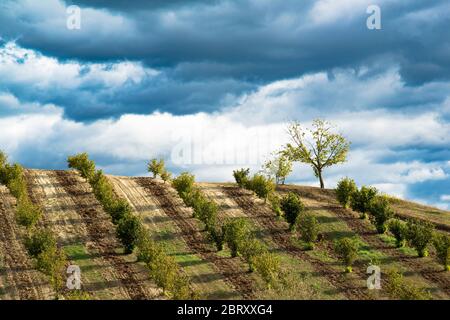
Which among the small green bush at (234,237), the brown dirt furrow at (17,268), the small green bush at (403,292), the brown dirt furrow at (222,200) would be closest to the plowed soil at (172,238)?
the small green bush at (234,237)

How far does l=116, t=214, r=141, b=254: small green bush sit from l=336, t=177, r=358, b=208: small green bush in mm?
26053

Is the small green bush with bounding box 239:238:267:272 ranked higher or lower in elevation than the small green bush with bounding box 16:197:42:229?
lower

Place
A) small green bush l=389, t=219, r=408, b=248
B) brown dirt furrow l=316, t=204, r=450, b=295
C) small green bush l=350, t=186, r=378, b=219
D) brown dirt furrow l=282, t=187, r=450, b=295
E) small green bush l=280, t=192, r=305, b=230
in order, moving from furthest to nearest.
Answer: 1. small green bush l=350, t=186, r=378, b=219
2. small green bush l=280, t=192, r=305, b=230
3. small green bush l=389, t=219, r=408, b=248
4. brown dirt furrow l=282, t=187, r=450, b=295
5. brown dirt furrow l=316, t=204, r=450, b=295

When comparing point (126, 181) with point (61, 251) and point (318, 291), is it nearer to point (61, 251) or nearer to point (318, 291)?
point (61, 251)

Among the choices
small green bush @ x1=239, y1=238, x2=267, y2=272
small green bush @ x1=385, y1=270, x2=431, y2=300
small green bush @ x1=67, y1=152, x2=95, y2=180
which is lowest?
small green bush @ x1=385, y1=270, x2=431, y2=300

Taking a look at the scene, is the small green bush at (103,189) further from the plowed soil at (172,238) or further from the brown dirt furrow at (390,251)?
the brown dirt furrow at (390,251)

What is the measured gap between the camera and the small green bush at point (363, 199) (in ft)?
196

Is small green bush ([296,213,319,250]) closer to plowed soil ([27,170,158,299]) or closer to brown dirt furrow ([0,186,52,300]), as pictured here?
plowed soil ([27,170,158,299])

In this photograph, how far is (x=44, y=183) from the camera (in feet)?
210

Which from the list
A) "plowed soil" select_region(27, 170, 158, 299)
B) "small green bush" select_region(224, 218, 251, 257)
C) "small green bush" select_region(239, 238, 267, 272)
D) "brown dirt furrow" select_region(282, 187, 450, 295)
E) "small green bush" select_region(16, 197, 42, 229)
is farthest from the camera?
"small green bush" select_region(16, 197, 42, 229)

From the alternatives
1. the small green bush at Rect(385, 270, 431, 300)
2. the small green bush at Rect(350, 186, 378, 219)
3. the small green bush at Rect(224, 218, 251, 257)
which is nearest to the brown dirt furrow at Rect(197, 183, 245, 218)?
the small green bush at Rect(224, 218, 251, 257)

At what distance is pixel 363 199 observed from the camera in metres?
60.0

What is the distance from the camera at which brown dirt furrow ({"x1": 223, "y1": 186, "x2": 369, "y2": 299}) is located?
43094 mm
